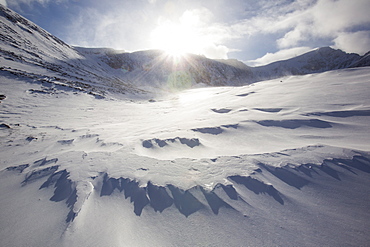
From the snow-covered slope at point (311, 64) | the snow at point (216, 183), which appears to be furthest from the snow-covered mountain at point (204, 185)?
the snow-covered slope at point (311, 64)

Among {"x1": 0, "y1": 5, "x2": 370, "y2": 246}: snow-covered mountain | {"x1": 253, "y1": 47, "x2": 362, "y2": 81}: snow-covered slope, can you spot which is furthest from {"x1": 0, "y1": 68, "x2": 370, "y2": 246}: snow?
{"x1": 253, "y1": 47, "x2": 362, "y2": 81}: snow-covered slope

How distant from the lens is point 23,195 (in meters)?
1.76

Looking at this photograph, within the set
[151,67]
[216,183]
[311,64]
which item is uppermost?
[151,67]

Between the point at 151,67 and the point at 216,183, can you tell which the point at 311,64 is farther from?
the point at 216,183

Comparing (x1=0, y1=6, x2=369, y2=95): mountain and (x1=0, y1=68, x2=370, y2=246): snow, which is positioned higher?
→ (x1=0, y1=6, x2=369, y2=95): mountain

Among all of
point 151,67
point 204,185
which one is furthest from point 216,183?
point 151,67

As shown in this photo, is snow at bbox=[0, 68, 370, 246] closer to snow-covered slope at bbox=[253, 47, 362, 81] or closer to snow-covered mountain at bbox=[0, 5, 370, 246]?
snow-covered mountain at bbox=[0, 5, 370, 246]

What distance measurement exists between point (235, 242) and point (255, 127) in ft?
7.78

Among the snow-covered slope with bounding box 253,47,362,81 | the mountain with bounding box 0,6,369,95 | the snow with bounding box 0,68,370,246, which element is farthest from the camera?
the snow-covered slope with bounding box 253,47,362,81

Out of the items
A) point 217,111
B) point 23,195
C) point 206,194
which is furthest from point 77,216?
point 217,111

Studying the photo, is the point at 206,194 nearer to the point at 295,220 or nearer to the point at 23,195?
the point at 295,220

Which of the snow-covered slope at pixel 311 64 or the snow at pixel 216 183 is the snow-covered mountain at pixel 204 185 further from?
the snow-covered slope at pixel 311 64

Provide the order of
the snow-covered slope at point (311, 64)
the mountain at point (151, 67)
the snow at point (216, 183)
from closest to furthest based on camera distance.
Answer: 1. the snow at point (216, 183)
2. the mountain at point (151, 67)
3. the snow-covered slope at point (311, 64)

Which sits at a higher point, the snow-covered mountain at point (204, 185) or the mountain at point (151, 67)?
the mountain at point (151, 67)
